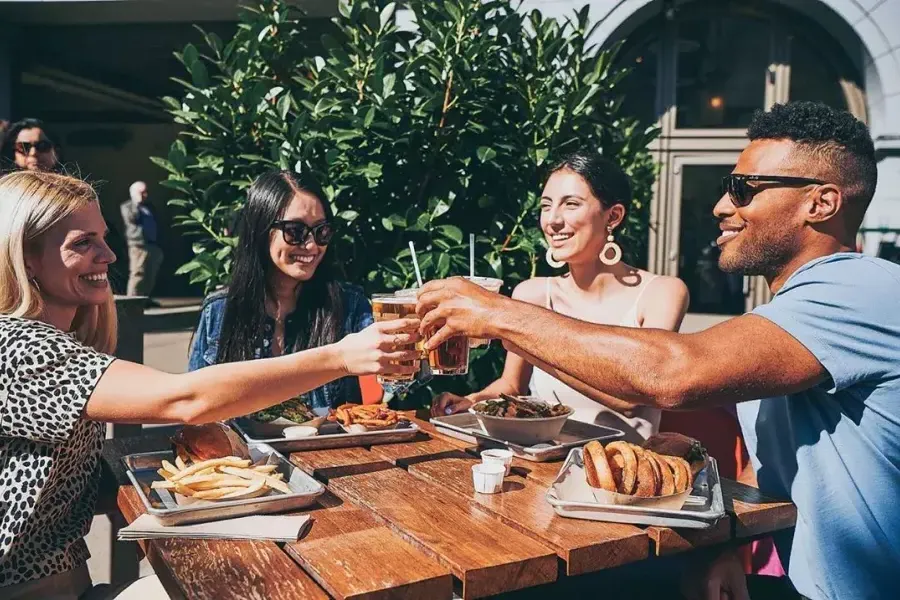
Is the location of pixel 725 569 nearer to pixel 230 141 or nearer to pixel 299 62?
pixel 230 141

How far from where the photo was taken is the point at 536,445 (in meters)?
2.46

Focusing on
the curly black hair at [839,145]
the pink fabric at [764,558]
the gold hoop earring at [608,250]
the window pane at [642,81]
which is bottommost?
the pink fabric at [764,558]

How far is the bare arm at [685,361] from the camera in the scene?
5.91 feet

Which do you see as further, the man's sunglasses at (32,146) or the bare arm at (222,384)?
the man's sunglasses at (32,146)

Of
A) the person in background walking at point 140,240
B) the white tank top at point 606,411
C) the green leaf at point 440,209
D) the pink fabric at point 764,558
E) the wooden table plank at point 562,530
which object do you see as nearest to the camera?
the wooden table plank at point 562,530

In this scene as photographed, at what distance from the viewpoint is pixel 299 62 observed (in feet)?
14.5

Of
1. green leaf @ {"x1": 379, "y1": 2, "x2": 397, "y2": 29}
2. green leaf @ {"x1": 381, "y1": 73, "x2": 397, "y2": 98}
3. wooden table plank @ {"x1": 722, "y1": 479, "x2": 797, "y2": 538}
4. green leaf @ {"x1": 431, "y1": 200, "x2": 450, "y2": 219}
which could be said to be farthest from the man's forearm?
green leaf @ {"x1": 379, "y1": 2, "x2": 397, "y2": 29}

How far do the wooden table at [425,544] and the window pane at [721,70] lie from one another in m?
9.27

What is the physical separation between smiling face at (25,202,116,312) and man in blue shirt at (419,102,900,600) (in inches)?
37.3

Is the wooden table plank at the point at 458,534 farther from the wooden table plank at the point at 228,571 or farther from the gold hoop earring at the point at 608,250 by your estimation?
the gold hoop earring at the point at 608,250

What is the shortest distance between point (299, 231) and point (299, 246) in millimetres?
73

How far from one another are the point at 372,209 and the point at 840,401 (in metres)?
2.54

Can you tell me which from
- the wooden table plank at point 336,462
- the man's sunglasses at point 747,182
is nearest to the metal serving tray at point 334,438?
the wooden table plank at point 336,462

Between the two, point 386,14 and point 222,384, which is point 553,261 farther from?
point 222,384
